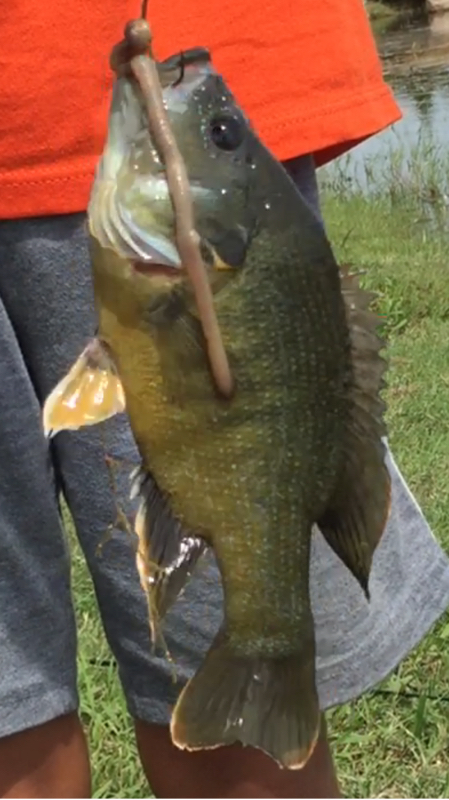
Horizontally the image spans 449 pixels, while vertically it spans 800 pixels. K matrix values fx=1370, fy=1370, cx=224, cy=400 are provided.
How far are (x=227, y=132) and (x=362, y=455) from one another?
33cm

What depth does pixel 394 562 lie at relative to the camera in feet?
6.00

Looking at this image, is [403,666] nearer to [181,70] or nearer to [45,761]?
[45,761]

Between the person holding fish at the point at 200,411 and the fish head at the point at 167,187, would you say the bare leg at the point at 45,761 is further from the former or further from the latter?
the fish head at the point at 167,187

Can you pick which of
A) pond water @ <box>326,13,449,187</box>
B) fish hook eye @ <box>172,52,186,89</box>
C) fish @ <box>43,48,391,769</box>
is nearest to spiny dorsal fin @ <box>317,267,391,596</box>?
fish @ <box>43,48,391,769</box>

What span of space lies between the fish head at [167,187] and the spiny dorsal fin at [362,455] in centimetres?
14

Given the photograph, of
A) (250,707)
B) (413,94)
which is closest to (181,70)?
(250,707)

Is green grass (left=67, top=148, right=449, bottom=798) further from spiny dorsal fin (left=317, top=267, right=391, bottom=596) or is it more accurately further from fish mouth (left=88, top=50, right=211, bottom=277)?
fish mouth (left=88, top=50, right=211, bottom=277)

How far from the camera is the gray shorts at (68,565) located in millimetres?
1679

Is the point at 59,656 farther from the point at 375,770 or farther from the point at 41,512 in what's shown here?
the point at 375,770

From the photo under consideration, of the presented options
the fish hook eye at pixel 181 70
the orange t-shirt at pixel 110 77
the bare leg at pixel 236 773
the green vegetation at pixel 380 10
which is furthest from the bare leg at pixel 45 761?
the green vegetation at pixel 380 10

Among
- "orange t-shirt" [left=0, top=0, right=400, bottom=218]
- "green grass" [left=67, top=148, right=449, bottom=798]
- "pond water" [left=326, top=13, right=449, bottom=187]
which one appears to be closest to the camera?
"orange t-shirt" [left=0, top=0, right=400, bottom=218]

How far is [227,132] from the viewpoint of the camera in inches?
48.1

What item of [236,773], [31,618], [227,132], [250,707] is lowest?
[236,773]

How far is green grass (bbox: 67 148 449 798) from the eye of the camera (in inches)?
104
